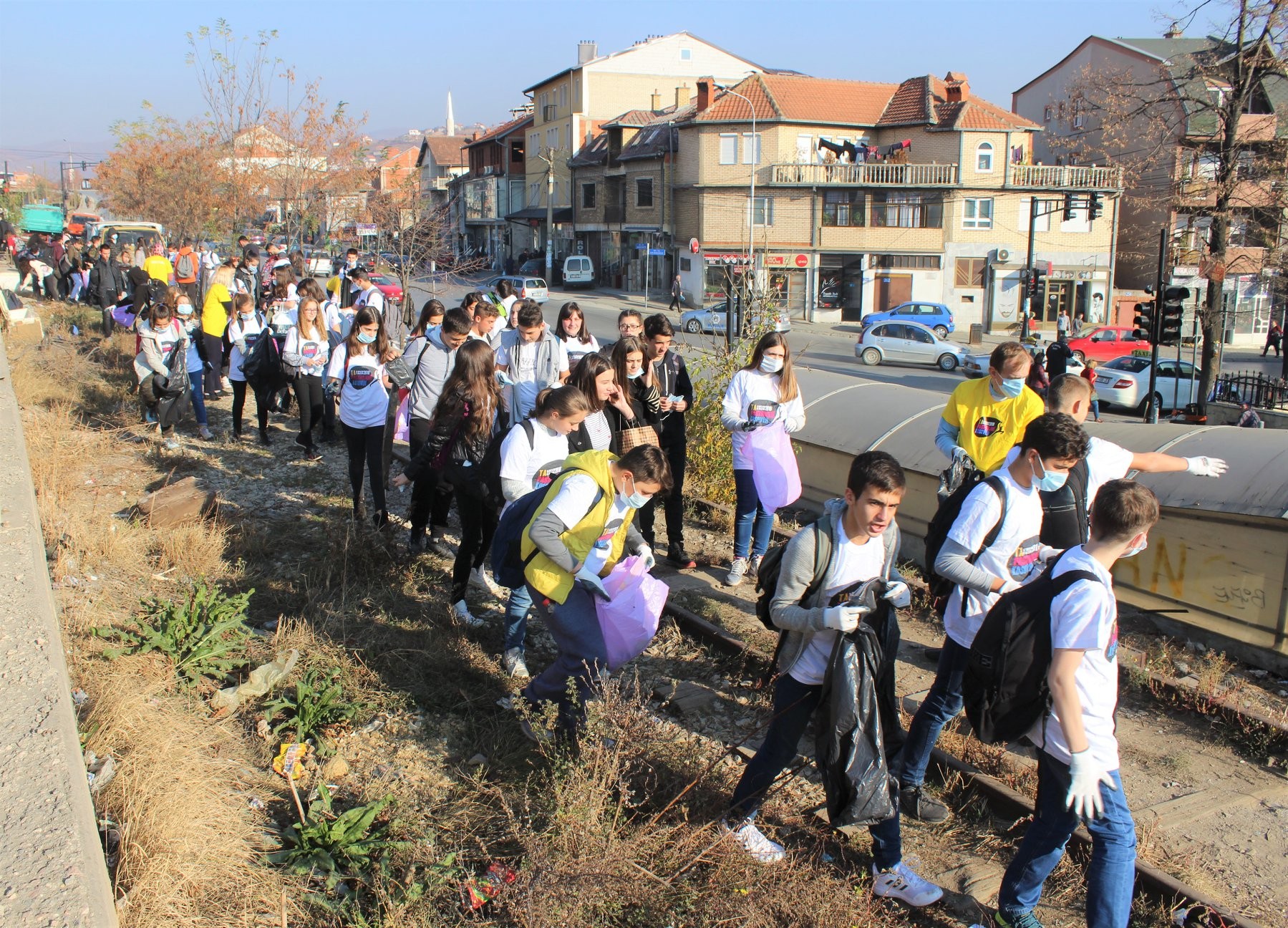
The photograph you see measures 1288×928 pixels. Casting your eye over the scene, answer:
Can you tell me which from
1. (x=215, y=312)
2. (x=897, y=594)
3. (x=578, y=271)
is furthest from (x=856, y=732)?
(x=578, y=271)

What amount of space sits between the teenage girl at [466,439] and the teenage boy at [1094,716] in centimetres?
378

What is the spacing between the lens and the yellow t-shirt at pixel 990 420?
18.5 ft

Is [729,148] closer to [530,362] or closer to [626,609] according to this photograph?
[530,362]

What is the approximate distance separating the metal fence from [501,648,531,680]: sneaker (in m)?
19.8

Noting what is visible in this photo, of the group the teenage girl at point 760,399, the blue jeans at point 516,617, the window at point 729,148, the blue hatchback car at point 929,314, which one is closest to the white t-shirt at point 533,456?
the blue jeans at point 516,617

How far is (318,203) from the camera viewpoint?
24.2 meters

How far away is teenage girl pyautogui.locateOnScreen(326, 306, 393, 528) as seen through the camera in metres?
7.70

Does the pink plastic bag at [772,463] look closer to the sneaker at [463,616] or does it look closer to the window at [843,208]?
the sneaker at [463,616]

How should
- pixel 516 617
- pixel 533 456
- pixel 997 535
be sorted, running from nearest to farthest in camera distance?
1. pixel 997 535
2. pixel 533 456
3. pixel 516 617

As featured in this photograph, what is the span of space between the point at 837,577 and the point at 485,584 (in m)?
3.81

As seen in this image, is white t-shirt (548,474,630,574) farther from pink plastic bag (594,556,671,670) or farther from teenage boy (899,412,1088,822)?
teenage boy (899,412,1088,822)

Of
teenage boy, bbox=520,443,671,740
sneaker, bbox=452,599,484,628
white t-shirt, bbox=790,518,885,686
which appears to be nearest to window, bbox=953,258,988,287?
sneaker, bbox=452,599,484,628

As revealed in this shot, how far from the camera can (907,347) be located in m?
34.8

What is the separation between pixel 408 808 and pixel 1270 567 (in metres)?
5.06
